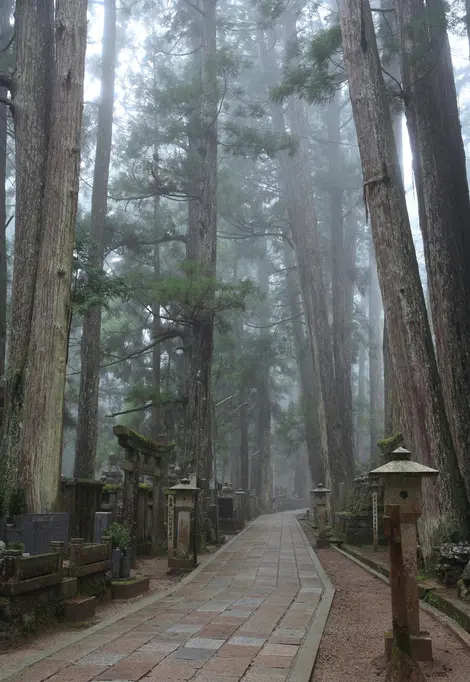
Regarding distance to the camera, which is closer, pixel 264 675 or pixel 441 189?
pixel 264 675

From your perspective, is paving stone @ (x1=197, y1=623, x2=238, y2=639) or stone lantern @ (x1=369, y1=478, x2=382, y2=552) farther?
stone lantern @ (x1=369, y1=478, x2=382, y2=552)

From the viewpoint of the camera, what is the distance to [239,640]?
15.7ft

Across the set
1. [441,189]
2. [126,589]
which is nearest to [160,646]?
[126,589]

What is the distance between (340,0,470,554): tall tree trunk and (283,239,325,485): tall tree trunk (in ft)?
37.6

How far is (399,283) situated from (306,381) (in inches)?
702

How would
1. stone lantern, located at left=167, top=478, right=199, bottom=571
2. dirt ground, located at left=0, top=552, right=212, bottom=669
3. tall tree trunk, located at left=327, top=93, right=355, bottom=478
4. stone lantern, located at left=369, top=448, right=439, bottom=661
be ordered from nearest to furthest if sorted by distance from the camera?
stone lantern, located at left=369, top=448, right=439, bottom=661 → dirt ground, located at left=0, top=552, right=212, bottom=669 → stone lantern, located at left=167, top=478, right=199, bottom=571 → tall tree trunk, located at left=327, top=93, right=355, bottom=478

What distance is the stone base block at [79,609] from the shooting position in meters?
5.48

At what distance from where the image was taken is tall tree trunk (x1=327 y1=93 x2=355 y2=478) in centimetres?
1859

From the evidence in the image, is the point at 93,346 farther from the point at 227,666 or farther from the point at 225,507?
the point at 227,666

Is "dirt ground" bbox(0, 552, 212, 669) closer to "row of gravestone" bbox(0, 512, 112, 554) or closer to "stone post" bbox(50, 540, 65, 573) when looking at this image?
"stone post" bbox(50, 540, 65, 573)

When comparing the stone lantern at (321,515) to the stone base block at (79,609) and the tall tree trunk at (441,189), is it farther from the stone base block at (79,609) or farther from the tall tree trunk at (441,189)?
the stone base block at (79,609)

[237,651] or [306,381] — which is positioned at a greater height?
[306,381]

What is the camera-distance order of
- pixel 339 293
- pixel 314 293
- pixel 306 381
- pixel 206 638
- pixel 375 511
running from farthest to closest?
pixel 306 381 < pixel 339 293 < pixel 314 293 < pixel 375 511 < pixel 206 638

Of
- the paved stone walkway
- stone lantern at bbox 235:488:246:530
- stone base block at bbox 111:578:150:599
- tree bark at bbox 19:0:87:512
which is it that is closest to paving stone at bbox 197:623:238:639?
the paved stone walkway
